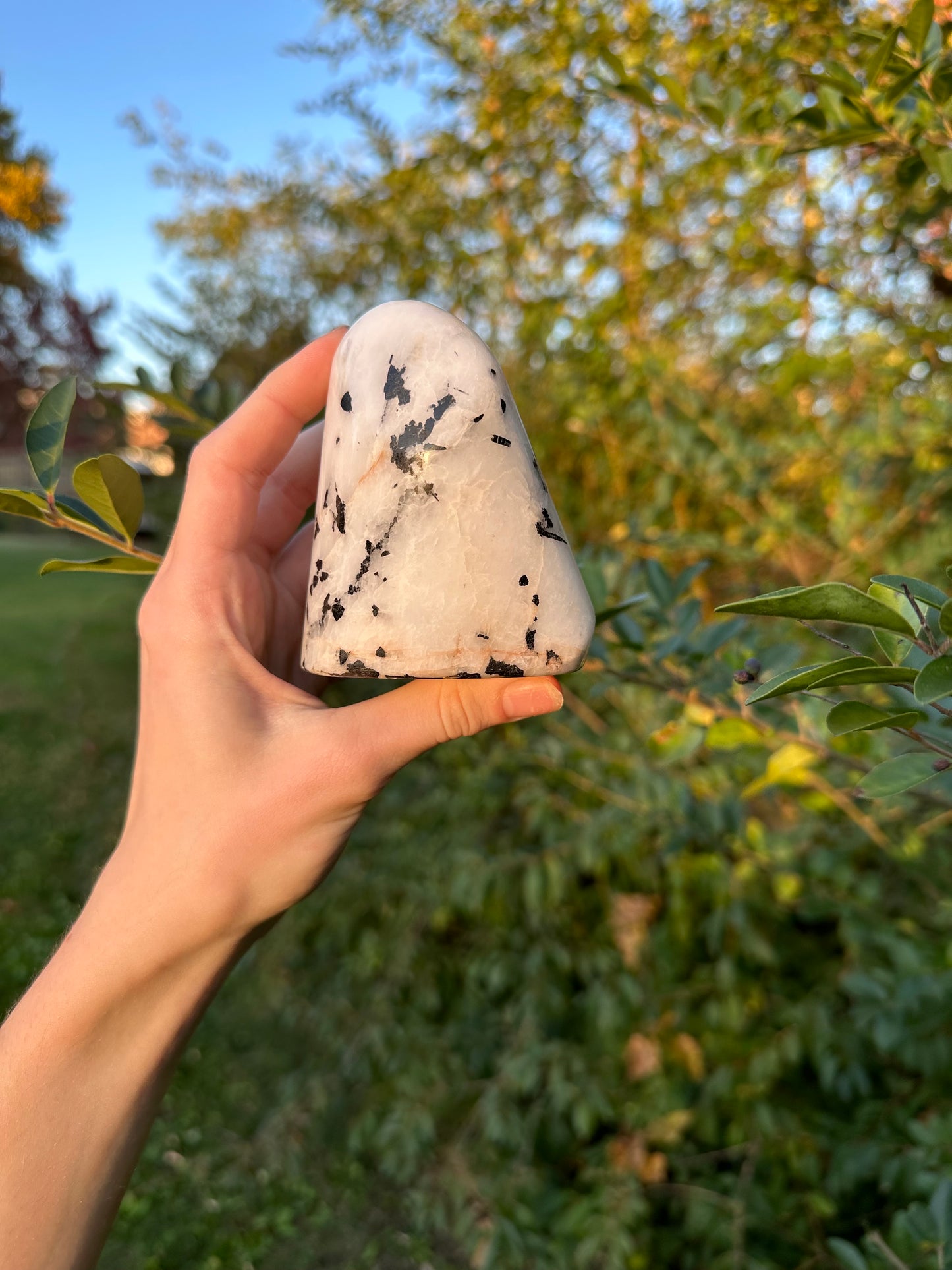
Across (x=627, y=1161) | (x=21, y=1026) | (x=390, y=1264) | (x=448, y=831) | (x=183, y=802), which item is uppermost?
(x=183, y=802)

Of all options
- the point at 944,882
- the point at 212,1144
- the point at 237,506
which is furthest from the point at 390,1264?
the point at 237,506

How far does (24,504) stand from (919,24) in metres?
1.07

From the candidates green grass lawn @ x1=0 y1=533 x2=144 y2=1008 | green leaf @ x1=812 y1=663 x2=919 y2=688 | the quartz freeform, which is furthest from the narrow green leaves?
green grass lawn @ x1=0 y1=533 x2=144 y2=1008

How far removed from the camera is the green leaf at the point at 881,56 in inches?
32.8

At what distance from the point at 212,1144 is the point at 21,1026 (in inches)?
83.6

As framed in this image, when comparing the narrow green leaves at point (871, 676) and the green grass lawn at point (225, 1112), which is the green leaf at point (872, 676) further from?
the green grass lawn at point (225, 1112)

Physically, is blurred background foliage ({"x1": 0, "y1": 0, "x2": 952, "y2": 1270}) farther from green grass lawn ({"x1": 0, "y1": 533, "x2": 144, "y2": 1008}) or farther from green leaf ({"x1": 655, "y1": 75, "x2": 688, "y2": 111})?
green grass lawn ({"x1": 0, "y1": 533, "x2": 144, "y2": 1008})

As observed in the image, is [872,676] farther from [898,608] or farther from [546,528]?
[546,528]

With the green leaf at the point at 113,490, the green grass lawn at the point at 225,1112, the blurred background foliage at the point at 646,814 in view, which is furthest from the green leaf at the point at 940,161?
the green grass lawn at the point at 225,1112

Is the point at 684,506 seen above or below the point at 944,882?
above

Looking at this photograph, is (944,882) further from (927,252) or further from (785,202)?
(785,202)

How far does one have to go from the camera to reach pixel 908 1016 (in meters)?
1.51

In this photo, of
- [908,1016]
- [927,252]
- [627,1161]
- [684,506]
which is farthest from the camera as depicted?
[684,506]

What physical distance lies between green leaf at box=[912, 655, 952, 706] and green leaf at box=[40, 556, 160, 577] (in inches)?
31.2
